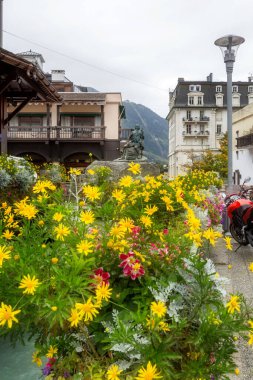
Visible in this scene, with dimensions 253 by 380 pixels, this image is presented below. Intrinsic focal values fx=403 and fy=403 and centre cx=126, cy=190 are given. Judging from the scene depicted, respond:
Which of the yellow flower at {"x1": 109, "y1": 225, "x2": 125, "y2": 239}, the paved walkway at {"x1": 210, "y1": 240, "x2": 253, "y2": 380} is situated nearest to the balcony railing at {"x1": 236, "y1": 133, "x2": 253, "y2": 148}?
the paved walkway at {"x1": 210, "y1": 240, "x2": 253, "y2": 380}

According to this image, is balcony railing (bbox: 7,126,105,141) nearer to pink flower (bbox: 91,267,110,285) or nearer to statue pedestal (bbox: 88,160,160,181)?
statue pedestal (bbox: 88,160,160,181)

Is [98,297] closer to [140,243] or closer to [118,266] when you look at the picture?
[118,266]

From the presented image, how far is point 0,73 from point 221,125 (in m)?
58.6

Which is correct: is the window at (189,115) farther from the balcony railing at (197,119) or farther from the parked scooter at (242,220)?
the parked scooter at (242,220)

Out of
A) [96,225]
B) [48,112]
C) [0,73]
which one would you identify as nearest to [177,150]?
[48,112]

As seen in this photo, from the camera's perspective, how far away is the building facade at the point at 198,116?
65062 mm

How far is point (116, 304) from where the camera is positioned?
2217mm

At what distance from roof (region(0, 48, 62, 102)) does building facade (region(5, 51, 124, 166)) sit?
14.4m

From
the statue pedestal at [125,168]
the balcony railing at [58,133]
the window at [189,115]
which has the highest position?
the window at [189,115]

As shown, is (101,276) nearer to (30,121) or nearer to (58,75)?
(30,121)

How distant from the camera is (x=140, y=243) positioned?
9.11 feet

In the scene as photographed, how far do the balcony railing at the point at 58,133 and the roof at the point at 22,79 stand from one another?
1418 cm

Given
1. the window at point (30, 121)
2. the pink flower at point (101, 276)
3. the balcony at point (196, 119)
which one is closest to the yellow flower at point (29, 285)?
the pink flower at point (101, 276)

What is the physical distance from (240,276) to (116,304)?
422 cm
